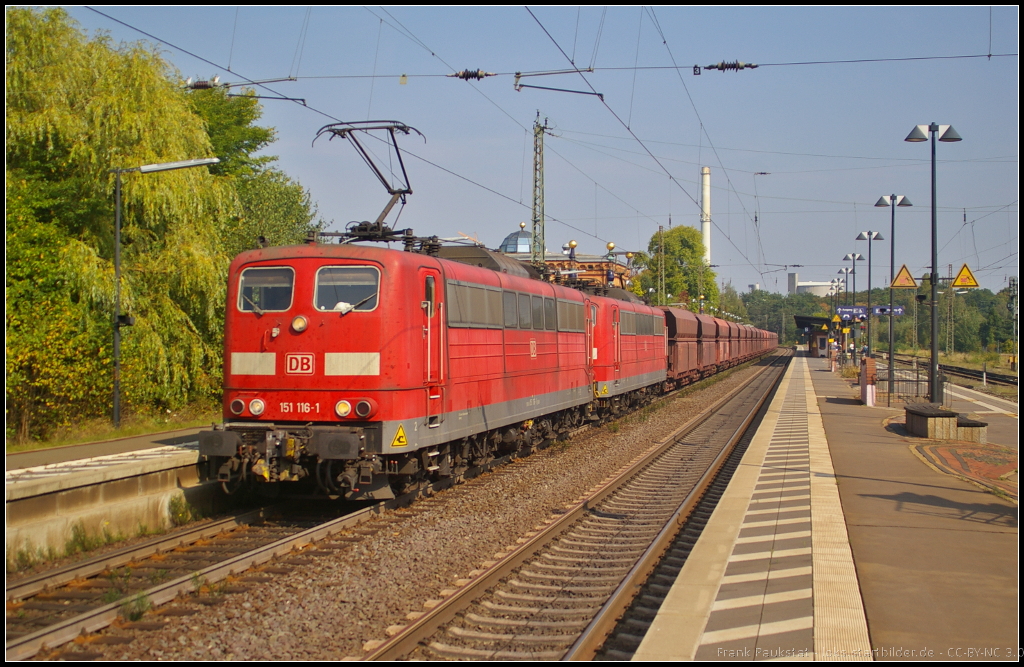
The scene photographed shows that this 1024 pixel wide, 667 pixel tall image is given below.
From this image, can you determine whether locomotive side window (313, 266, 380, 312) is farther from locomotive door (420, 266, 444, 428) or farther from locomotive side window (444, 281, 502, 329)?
locomotive side window (444, 281, 502, 329)

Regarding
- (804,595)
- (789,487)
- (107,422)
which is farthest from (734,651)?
(107,422)

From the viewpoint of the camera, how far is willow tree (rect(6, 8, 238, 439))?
1648cm

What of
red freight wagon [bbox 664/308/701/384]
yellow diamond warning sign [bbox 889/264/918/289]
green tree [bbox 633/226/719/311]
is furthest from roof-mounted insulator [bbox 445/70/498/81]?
green tree [bbox 633/226/719/311]

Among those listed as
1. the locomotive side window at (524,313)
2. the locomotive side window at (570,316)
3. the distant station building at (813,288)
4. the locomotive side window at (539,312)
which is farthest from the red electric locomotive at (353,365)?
the distant station building at (813,288)

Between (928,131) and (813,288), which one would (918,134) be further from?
(813,288)

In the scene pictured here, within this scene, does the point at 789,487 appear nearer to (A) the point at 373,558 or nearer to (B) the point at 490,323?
(B) the point at 490,323

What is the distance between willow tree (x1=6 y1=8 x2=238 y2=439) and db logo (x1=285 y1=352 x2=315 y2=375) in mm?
7242

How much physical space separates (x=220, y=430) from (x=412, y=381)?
8.10 feet

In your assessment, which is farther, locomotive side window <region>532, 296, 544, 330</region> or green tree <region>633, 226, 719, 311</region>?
green tree <region>633, 226, 719, 311</region>

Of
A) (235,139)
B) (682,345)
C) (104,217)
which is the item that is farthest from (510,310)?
(682,345)

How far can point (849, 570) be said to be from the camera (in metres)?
7.66

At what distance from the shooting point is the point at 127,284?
17969 millimetres

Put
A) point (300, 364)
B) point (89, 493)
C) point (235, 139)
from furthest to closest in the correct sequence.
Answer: point (235, 139), point (300, 364), point (89, 493)

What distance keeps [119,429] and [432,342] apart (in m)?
8.25
